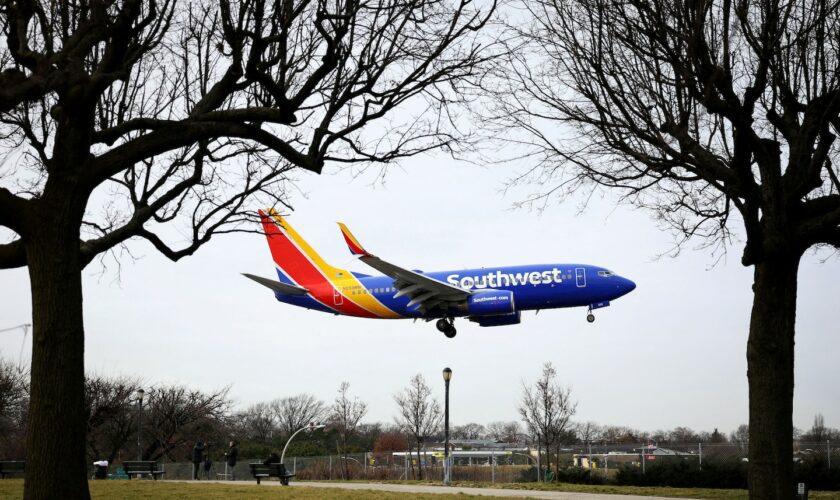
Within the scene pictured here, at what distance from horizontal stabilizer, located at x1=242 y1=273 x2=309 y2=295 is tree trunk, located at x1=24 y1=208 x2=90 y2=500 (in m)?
35.4

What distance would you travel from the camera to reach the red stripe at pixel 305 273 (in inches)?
1864

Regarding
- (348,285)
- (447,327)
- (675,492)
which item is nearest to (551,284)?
(447,327)

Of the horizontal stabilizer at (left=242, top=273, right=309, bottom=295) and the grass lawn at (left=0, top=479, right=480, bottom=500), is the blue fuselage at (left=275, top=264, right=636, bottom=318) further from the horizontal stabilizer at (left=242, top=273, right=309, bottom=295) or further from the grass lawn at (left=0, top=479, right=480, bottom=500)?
the grass lawn at (left=0, top=479, right=480, bottom=500)

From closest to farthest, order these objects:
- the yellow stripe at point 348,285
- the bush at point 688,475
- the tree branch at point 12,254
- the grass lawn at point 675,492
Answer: the tree branch at point 12,254, the grass lawn at point 675,492, the bush at point 688,475, the yellow stripe at point 348,285

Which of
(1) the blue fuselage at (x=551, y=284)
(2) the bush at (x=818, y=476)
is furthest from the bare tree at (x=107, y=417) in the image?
(2) the bush at (x=818, y=476)

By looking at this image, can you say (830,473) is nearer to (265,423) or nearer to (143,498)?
(143,498)

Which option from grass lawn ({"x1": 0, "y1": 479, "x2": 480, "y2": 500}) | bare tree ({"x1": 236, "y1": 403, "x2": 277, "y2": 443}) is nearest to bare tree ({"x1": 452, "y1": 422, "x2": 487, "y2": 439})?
bare tree ({"x1": 236, "y1": 403, "x2": 277, "y2": 443})

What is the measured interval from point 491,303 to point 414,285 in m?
3.93

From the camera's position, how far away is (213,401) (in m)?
51.8

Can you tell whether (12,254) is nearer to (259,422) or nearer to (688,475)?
(688,475)

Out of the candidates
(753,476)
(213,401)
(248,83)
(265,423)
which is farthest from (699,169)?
(265,423)

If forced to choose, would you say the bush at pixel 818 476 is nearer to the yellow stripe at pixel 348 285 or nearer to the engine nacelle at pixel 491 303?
the engine nacelle at pixel 491 303

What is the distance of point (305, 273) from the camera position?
50406 millimetres

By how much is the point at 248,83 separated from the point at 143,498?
25.4 feet
